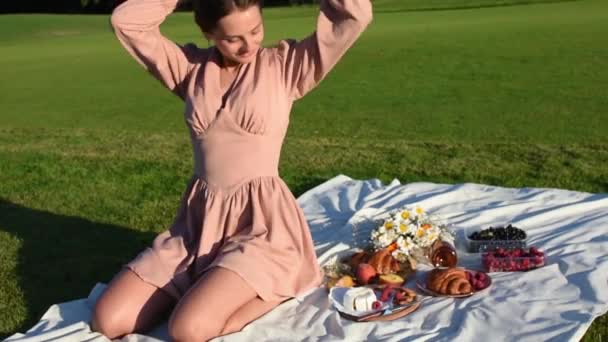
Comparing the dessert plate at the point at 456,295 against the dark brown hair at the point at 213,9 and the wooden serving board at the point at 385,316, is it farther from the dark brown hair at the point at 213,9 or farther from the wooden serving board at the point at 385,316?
the dark brown hair at the point at 213,9

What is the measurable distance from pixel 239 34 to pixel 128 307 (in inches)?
58.1

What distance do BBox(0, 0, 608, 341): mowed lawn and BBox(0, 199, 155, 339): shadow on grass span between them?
0.05ft

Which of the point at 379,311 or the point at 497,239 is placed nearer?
the point at 379,311

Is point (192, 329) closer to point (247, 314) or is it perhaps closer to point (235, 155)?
point (247, 314)

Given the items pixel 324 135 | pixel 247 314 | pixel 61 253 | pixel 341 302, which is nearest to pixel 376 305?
pixel 341 302

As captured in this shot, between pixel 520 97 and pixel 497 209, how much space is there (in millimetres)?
6074

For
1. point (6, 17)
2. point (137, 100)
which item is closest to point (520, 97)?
point (137, 100)

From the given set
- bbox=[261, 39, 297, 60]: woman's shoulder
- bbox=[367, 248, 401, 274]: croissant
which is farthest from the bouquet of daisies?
bbox=[261, 39, 297, 60]: woman's shoulder

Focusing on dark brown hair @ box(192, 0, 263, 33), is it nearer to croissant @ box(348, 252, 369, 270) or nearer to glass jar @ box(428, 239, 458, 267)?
croissant @ box(348, 252, 369, 270)

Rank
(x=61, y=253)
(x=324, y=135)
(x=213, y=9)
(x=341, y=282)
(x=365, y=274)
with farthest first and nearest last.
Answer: (x=324, y=135) → (x=61, y=253) → (x=365, y=274) → (x=341, y=282) → (x=213, y=9)

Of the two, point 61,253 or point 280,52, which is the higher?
point 280,52

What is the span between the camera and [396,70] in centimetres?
1513

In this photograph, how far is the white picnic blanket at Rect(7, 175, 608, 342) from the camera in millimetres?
4180

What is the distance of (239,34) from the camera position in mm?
4273
